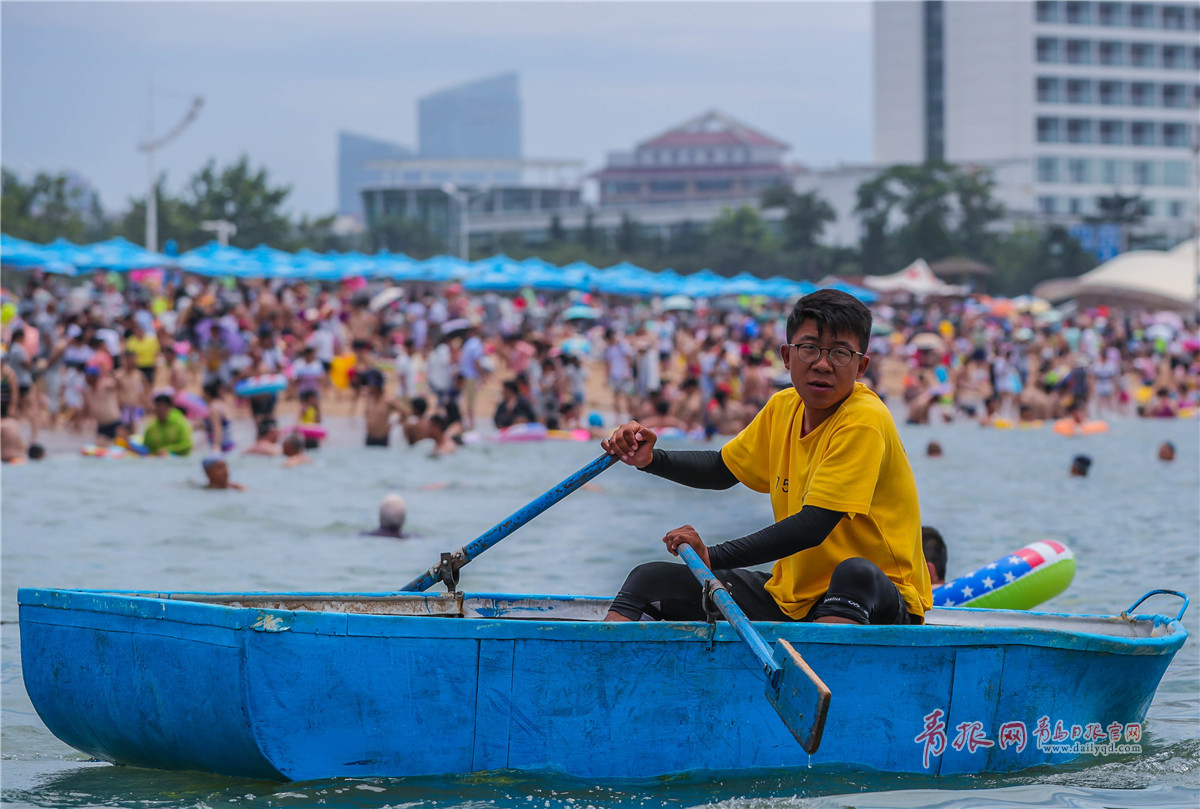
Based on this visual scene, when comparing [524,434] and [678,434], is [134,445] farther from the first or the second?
[678,434]

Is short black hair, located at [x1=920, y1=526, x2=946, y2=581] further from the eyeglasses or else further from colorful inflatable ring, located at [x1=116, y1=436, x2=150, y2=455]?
colorful inflatable ring, located at [x1=116, y1=436, x2=150, y2=455]

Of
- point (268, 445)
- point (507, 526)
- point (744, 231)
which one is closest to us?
point (507, 526)

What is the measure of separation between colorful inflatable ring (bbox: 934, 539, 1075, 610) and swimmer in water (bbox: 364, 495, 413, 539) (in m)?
5.98

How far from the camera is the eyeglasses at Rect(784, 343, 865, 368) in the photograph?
4824mm

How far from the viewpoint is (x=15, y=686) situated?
7.22 m

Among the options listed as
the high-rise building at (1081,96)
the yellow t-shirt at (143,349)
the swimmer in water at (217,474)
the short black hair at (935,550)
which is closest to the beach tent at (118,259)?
the yellow t-shirt at (143,349)

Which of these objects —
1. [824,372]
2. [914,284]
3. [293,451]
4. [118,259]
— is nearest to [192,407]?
[293,451]

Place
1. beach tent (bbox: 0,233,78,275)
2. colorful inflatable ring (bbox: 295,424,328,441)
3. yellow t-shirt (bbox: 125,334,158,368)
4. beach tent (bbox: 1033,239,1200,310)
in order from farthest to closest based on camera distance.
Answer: beach tent (bbox: 1033,239,1200,310) < beach tent (bbox: 0,233,78,275) < yellow t-shirt (bbox: 125,334,158,368) < colorful inflatable ring (bbox: 295,424,328,441)

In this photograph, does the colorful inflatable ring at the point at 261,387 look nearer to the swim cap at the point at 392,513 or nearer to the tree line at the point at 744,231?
the swim cap at the point at 392,513

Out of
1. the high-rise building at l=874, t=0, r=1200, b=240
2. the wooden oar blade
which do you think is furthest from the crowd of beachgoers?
the high-rise building at l=874, t=0, r=1200, b=240

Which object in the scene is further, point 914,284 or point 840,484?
point 914,284

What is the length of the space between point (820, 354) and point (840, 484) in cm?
48

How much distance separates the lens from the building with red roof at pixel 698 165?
12412 centimetres

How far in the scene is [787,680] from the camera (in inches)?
180
